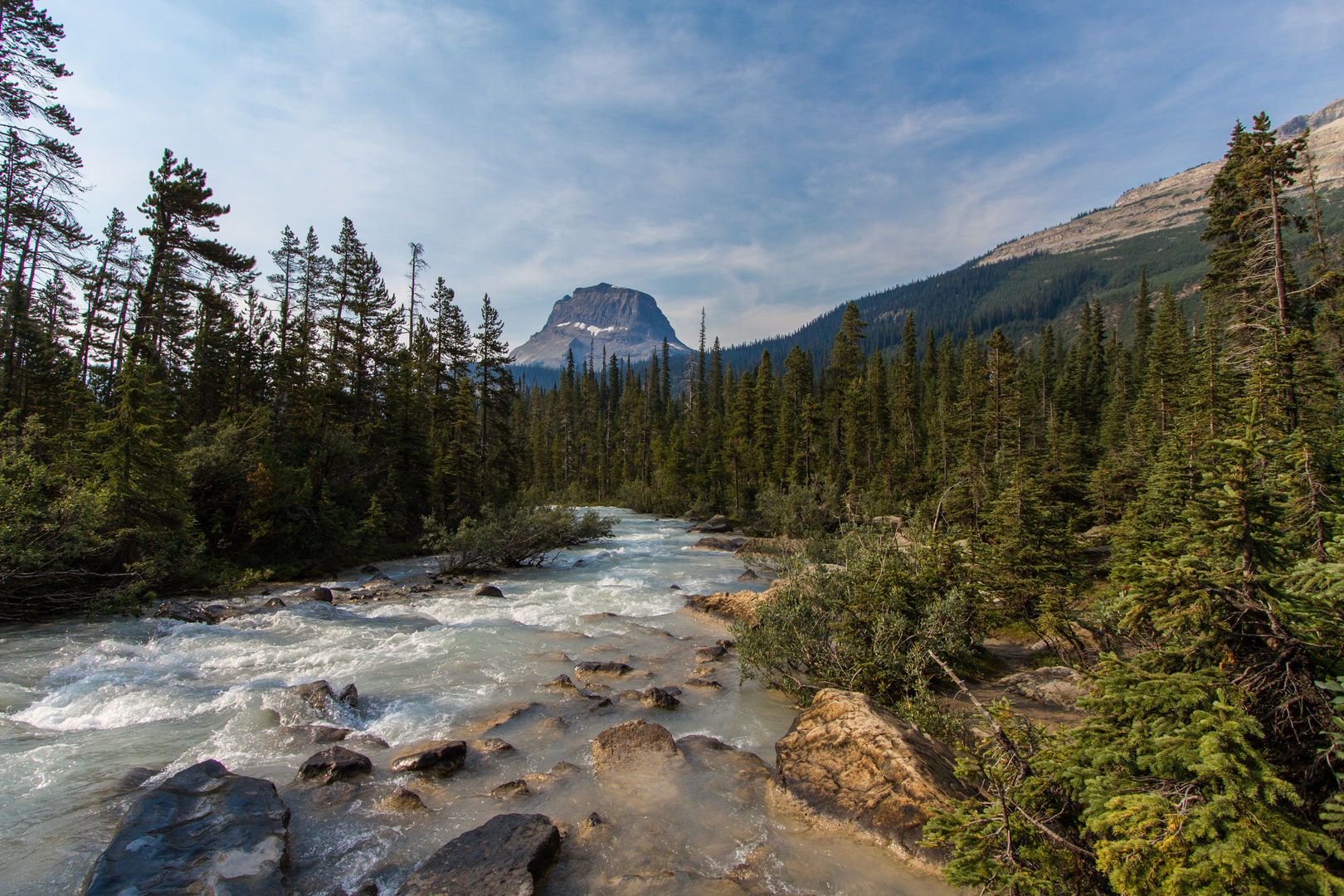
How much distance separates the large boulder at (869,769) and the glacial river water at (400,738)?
33 centimetres

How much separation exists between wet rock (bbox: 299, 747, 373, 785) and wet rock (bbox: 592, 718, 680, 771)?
2.87 metres

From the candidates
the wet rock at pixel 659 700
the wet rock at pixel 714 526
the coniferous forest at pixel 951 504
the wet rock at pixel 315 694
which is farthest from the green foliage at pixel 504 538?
the wet rock at pixel 714 526

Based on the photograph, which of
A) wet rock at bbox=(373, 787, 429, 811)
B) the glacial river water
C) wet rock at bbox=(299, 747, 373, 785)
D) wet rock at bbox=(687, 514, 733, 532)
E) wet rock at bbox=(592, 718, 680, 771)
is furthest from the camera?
wet rock at bbox=(687, 514, 733, 532)

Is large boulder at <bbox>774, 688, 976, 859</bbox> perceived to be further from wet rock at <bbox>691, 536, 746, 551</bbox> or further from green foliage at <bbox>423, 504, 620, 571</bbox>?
wet rock at <bbox>691, 536, 746, 551</bbox>

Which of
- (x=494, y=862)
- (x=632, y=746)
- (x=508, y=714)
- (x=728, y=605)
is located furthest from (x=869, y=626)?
(x=494, y=862)

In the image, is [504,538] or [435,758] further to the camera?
[504,538]

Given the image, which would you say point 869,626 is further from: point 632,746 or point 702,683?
point 632,746

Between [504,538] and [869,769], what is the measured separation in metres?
18.7

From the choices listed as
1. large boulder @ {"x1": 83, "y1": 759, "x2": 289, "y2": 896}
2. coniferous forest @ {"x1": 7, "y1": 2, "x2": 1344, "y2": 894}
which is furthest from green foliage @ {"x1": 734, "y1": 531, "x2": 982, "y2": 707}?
large boulder @ {"x1": 83, "y1": 759, "x2": 289, "y2": 896}

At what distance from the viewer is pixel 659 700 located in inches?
358

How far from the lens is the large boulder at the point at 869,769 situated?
17.6 ft

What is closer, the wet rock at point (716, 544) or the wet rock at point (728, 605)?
the wet rock at point (728, 605)

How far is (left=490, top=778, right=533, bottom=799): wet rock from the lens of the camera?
6.34 m

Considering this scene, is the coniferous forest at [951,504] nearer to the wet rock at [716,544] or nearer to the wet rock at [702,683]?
the wet rock at [702,683]
